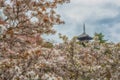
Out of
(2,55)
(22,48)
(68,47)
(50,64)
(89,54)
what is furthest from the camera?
(89,54)

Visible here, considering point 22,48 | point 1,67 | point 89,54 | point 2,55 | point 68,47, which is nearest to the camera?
point 1,67

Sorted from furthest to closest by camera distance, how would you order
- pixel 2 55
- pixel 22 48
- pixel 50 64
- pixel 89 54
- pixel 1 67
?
pixel 89 54, pixel 22 48, pixel 2 55, pixel 50 64, pixel 1 67

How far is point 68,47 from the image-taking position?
15.4 m

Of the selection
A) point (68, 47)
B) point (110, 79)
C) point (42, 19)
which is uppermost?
point (42, 19)

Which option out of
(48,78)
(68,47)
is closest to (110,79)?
(68,47)

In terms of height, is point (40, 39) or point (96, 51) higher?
point (40, 39)

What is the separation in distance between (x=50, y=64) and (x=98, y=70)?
12.0 feet

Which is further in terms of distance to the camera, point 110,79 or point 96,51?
point 96,51

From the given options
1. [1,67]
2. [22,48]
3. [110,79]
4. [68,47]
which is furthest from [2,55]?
[110,79]

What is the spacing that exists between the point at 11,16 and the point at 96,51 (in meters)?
4.94

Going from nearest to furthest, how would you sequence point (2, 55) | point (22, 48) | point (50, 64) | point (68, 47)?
point (50, 64), point (2, 55), point (22, 48), point (68, 47)

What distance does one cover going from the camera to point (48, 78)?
9.76 meters

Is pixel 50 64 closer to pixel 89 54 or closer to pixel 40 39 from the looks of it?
pixel 40 39

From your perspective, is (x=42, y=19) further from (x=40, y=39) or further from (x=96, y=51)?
(x=96, y=51)
